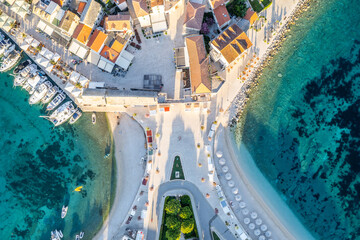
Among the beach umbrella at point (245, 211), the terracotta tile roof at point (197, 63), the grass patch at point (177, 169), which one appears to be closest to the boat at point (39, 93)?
the terracotta tile roof at point (197, 63)

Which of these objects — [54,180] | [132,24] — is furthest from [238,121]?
[54,180]

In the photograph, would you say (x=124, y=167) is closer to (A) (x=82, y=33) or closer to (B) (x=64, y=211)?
(B) (x=64, y=211)

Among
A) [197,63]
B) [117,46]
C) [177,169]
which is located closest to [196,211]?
[177,169]

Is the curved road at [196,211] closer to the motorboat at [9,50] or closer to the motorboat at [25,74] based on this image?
the motorboat at [25,74]

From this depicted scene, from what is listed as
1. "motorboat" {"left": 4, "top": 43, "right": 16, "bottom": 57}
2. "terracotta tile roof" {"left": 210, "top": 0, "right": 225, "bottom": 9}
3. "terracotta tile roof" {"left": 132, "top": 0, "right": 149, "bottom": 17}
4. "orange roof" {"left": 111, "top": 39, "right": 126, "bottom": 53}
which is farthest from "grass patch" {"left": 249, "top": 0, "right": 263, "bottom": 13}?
"motorboat" {"left": 4, "top": 43, "right": 16, "bottom": 57}

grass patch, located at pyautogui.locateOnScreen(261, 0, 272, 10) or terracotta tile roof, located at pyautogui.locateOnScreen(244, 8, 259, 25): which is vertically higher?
grass patch, located at pyautogui.locateOnScreen(261, 0, 272, 10)

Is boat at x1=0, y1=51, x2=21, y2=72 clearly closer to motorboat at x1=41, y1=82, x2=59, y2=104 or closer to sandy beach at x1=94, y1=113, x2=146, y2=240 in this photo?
motorboat at x1=41, y1=82, x2=59, y2=104
